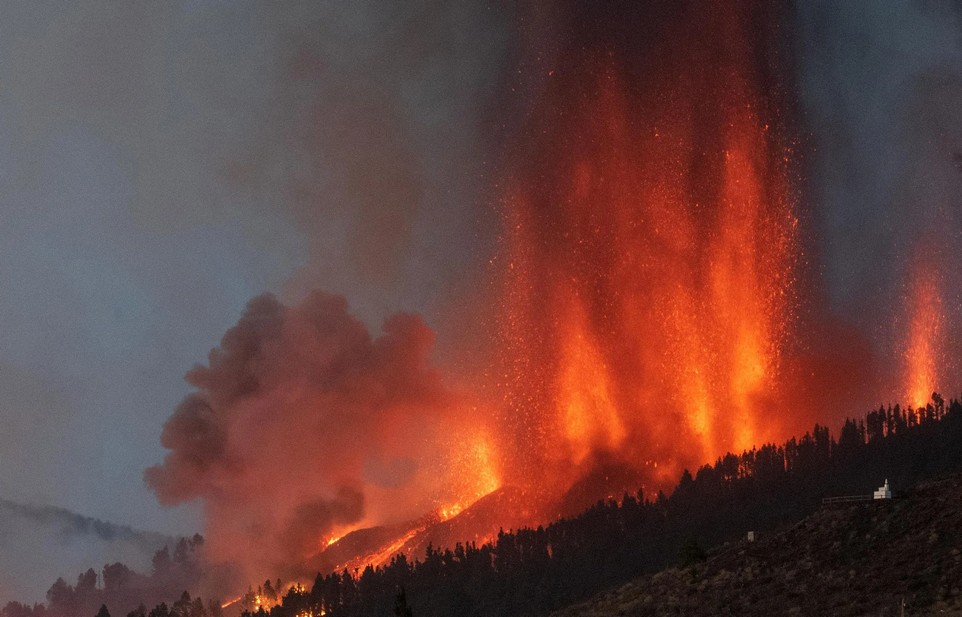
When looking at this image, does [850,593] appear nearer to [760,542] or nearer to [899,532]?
[899,532]

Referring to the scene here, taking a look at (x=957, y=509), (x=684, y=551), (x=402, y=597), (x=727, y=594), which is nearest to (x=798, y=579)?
(x=727, y=594)

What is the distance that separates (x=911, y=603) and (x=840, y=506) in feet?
143

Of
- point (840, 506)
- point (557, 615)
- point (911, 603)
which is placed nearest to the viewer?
point (911, 603)

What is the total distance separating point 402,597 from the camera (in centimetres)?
11819

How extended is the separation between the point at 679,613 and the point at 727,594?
5414 mm

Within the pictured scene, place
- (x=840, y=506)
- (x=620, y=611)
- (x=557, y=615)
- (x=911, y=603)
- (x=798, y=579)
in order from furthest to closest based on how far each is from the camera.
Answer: (x=557, y=615), (x=840, y=506), (x=620, y=611), (x=798, y=579), (x=911, y=603)

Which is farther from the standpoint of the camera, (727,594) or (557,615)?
(557,615)

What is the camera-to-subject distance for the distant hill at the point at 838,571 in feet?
334

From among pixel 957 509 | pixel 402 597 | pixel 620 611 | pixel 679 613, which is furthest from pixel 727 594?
pixel 402 597

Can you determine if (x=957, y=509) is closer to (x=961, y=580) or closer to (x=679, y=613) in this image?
(x=961, y=580)

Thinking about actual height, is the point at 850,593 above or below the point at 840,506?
below

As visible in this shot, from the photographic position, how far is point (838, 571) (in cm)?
11531

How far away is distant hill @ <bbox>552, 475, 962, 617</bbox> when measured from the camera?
334ft

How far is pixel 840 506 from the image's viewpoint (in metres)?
139
